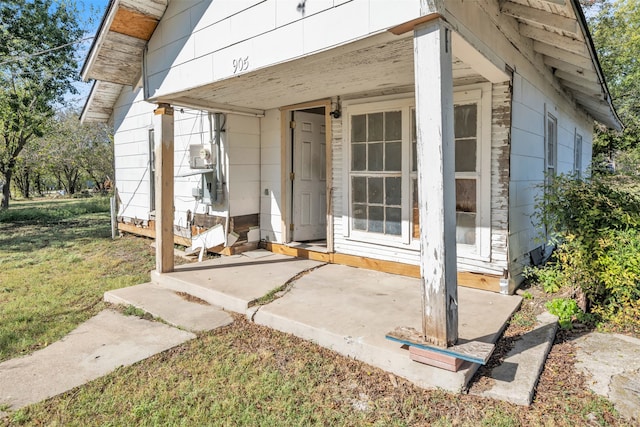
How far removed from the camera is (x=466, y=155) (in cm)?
414

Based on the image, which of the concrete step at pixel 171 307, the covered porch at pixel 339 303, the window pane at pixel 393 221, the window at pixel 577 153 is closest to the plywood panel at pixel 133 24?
the covered porch at pixel 339 303

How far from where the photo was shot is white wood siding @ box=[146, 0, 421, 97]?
8.68ft

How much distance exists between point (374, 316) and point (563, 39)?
329 centimetres

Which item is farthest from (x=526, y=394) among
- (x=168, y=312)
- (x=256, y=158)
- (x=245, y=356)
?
(x=256, y=158)

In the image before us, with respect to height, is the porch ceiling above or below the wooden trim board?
above

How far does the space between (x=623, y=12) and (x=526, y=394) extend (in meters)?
20.8

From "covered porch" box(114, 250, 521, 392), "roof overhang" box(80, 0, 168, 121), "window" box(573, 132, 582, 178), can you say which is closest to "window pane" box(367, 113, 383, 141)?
"covered porch" box(114, 250, 521, 392)

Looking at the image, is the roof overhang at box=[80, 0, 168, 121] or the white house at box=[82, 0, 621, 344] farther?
the roof overhang at box=[80, 0, 168, 121]

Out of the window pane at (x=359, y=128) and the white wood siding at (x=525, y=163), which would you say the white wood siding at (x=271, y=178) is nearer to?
the window pane at (x=359, y=128)

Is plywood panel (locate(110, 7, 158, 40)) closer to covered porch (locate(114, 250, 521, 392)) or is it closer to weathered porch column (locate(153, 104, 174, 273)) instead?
weathered porch column (locate(153, 104, 174, 273))

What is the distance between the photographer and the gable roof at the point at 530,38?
3.36 metres

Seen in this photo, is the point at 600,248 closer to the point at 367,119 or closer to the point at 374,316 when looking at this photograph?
the point at 374,316

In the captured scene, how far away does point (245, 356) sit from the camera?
2.96 m

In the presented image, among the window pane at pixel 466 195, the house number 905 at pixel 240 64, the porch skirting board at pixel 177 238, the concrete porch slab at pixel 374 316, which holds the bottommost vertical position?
the concrete porch slab at pixel 374 316
